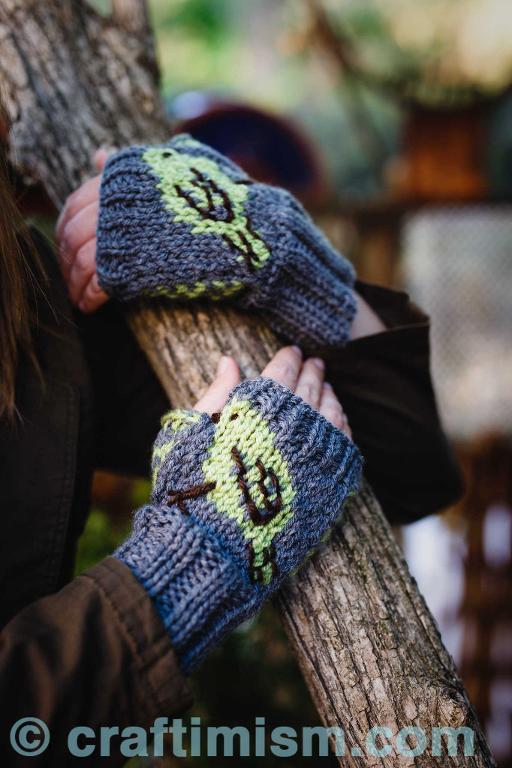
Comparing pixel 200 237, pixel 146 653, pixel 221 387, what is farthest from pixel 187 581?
pixel 200 237

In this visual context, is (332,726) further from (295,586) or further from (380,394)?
(380,394)

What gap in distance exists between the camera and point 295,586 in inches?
38.8

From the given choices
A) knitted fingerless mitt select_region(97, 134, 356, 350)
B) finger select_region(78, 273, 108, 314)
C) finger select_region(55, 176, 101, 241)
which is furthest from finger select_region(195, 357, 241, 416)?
finger select_region(55, 176, 101, 241)

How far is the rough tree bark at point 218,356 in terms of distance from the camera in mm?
932

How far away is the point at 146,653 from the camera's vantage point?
0.80 meters

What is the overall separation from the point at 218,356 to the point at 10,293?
1.03 ft

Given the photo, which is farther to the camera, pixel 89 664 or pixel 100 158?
pixel 100 158

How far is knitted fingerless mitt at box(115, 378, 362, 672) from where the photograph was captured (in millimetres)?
833

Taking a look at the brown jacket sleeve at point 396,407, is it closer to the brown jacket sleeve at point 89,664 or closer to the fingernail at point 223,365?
the fingernail at point 223,365

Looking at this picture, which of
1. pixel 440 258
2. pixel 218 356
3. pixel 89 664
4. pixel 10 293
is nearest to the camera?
pixel 89 664

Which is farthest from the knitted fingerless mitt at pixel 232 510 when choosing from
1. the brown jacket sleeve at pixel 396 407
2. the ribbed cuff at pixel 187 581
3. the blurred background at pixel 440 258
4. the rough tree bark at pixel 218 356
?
the blurred background at pixel 440 258

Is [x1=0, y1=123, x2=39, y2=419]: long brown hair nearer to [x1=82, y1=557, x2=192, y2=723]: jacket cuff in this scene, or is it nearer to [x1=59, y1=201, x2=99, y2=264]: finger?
[x1=59, y1=201, x2=99, y2=264]: finger

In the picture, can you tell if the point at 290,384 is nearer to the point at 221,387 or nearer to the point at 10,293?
the point at 221,387

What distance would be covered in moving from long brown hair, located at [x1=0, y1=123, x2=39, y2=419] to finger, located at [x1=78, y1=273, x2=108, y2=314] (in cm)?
9
